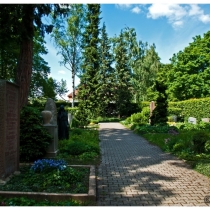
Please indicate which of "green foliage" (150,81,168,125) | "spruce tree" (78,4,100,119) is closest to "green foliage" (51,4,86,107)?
"spruce tree" (78,4,100,119)

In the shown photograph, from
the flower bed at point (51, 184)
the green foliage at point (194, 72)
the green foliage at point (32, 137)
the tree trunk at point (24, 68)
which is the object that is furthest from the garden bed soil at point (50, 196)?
the green foliage at point (194, 72)

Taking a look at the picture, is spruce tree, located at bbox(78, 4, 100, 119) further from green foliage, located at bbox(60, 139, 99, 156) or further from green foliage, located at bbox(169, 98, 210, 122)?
green foliage, located at bbox(60, 139, 99, 156)

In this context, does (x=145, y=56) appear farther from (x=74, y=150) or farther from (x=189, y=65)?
(x=74, y=150)

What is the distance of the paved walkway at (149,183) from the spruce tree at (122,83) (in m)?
27.6

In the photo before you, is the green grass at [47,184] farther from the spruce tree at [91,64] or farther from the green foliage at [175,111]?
the spruce tree at [91,64]

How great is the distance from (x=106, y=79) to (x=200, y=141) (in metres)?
29.2

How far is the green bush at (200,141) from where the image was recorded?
8.82m

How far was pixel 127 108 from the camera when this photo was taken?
36750 mm

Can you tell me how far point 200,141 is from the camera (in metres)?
8.88

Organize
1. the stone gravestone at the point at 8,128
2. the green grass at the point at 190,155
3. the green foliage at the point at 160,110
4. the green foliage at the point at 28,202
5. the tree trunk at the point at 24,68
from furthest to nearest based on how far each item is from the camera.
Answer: the green foliage at the point at 160,110, the tree trunk at the point at 24,68, the green grass at the point at 190,155, the stone gravestone at the point at 8,128, the green foliage at the point at 28,202

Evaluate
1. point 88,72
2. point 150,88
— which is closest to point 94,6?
point 88,72

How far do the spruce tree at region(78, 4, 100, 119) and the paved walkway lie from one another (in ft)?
82.2

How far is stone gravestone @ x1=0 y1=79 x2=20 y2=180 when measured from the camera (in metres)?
5.10

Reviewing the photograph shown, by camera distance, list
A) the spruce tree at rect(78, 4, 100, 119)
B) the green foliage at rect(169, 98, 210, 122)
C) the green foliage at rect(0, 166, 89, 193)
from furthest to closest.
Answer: the spruce tree at rect(78, 4, 100, 119)
the green foliage at rect(169, 98, 210, 122)
the green foliage at rect(0, 166, 89, 193)
